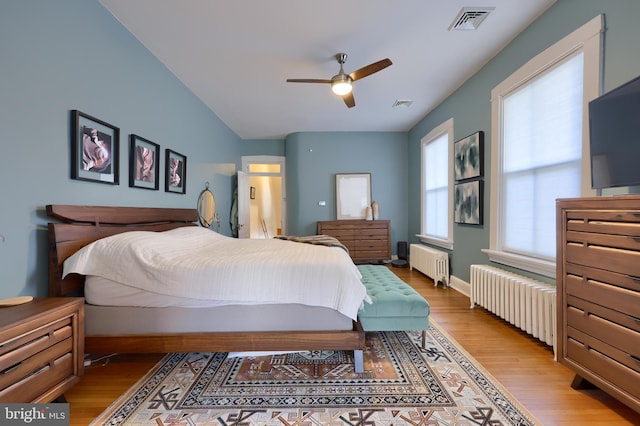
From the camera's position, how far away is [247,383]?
1748 millimetres

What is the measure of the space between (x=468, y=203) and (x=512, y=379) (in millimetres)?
2113

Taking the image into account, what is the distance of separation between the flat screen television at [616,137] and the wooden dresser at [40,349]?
302cm

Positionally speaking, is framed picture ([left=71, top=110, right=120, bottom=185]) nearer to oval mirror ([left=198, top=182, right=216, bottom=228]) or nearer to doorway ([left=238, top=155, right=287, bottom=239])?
oval mirror ([left=198, top=182, right=216, bottom=228])

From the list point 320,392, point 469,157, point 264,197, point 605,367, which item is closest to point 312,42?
point 469,157

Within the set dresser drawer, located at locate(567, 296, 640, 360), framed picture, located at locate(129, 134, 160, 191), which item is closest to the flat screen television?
dresser drawer, located at locate(567, 296, 640, 360)

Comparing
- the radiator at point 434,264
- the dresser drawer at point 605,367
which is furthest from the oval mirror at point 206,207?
the dresser drawer at point 605,367

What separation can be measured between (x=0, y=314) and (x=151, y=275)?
0.66 meters

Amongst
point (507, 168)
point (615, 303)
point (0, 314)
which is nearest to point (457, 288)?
point (507, 168)

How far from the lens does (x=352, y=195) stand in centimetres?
575

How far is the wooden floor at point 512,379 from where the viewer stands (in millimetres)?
1457

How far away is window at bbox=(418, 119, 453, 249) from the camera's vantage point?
3.99 metres

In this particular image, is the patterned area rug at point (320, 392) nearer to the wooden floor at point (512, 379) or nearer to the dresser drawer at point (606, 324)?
the wooden floor at point (512, 379)

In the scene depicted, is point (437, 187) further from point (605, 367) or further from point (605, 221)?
point (605, 367)

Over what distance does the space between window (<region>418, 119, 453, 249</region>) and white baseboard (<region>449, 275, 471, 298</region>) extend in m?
0.47
